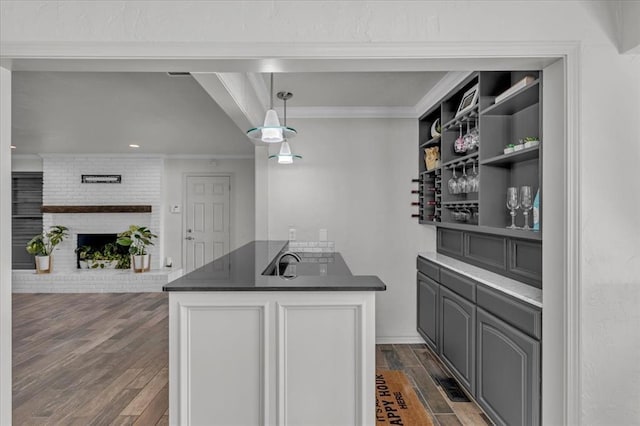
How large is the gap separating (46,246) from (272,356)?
6972 millimetres

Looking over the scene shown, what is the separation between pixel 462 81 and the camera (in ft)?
10.0

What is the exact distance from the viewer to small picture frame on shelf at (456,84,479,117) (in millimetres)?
2832

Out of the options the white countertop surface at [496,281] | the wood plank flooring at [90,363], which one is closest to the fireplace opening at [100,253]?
the wood plank flooring at [90,363]

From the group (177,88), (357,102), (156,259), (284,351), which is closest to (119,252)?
(156,259)

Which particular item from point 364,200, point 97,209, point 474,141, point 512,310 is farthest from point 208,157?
point 512,310

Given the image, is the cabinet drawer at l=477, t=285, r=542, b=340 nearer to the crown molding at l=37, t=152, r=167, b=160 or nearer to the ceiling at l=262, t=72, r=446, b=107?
the ceiling at l=262, t=72, r=446, b=107

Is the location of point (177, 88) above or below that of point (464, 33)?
above

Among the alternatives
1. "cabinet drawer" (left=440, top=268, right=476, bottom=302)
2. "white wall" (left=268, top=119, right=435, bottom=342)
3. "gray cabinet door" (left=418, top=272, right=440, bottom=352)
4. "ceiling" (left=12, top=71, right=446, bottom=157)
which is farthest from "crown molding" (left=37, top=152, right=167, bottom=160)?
"cabinet drawer" (left=440, top=268, right=476, bottom=302)

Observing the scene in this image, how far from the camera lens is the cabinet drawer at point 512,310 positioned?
1.89m

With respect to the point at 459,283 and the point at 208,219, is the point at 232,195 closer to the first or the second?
the point at 208,219

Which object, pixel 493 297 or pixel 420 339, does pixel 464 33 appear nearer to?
pixel 493 297

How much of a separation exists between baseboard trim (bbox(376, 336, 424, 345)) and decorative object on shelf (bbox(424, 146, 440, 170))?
179cm

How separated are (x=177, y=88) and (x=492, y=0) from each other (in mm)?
2687

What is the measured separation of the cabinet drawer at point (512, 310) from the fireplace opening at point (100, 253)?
6.55 metres
